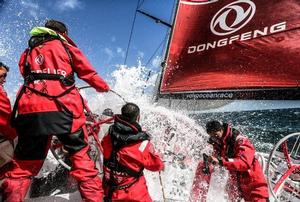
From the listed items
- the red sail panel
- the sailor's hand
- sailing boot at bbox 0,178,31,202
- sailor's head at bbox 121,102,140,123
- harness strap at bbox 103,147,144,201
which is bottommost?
sailing boot at bbox 0,178,31,202

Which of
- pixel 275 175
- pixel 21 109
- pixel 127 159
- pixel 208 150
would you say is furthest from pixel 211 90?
pixel 21 109

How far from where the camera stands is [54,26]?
2570 millimetres

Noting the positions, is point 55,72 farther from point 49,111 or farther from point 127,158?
point 127,158

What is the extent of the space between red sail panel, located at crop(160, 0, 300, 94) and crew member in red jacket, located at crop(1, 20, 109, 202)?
2732 mm

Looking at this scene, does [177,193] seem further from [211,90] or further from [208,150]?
[211,90]

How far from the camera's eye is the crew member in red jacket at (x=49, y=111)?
2.22m

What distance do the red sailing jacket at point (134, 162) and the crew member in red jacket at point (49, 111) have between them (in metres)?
0.34

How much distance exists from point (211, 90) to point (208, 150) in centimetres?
107

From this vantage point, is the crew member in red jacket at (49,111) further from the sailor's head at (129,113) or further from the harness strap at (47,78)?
the sailor's head at (129,113)

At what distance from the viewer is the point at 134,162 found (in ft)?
8.78

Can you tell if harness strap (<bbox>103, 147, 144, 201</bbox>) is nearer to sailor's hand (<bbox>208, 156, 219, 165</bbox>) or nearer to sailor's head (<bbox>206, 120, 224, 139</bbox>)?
sailor's hand (<bbox>208, 156, 219, 165</bbox>)

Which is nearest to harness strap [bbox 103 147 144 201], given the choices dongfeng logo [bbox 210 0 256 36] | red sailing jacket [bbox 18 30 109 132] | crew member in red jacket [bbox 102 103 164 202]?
crew member in red jacket [bbox 102 103 164 202]

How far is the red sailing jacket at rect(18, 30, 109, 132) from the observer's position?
223 centimetres

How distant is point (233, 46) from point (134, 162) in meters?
3.12
